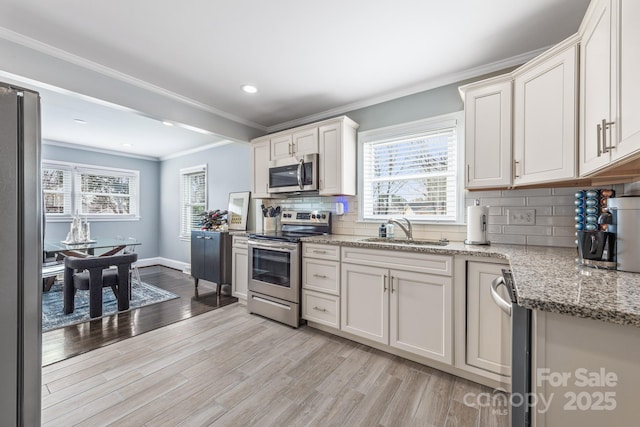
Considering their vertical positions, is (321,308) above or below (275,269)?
below

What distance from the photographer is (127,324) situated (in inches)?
115

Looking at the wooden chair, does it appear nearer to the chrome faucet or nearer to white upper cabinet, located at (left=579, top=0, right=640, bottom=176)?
the chrome faucet

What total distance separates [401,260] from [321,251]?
2.75ft

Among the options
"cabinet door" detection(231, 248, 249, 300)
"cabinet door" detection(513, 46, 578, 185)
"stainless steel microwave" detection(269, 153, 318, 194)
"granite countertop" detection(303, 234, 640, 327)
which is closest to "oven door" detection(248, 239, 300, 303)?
"cabinet door" detection(231, 248, 249, 300)

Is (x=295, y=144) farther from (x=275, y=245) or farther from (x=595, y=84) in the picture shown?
(x=595, y=84)

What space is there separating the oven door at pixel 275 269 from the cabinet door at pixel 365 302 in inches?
22.5

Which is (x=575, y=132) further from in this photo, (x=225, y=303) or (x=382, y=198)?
(x=225, y=303)

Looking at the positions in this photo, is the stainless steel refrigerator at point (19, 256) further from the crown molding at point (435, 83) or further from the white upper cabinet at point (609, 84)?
the crown molding at point (435, 83)

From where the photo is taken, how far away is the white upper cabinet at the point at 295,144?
10.5ft

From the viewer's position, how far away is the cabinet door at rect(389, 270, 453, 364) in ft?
6.54

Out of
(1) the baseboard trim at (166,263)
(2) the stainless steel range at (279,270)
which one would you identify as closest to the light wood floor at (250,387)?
(2) the stainless steel range at (279,270)

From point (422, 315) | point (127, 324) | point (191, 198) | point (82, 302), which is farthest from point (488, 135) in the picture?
point (191, 198)

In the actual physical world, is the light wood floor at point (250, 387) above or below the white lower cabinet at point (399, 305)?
below

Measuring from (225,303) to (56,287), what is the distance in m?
2.97
